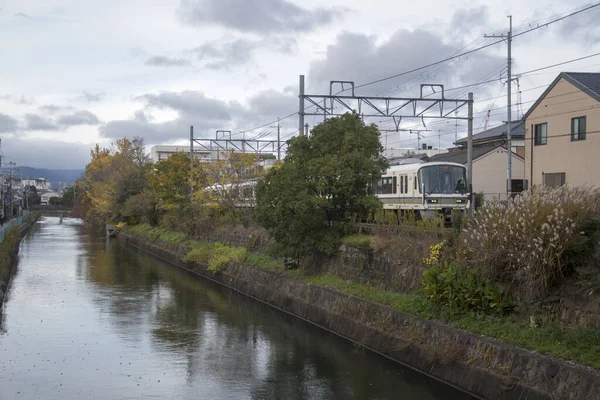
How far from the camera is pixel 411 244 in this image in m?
16.8

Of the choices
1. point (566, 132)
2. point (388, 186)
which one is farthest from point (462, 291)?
point (566, 132)

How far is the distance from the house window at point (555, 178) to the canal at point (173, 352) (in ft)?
52.2

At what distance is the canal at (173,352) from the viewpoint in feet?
42.5

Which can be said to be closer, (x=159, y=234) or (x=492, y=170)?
(x=492, y=170)

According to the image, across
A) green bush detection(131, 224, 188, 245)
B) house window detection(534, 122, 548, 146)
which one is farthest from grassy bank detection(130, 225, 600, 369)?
green bush detection(131, 224, 188, 245)

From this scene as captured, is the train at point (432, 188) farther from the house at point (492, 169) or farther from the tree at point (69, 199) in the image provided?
the tree at point (69, 199)

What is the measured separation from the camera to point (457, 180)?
25422mm

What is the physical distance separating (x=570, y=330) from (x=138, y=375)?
29.2 feet

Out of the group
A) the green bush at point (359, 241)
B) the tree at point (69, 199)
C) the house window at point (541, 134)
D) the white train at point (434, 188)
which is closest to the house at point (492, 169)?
the house window at point (541, 134)

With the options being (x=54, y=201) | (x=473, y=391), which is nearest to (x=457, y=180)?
(x=473, y=391)

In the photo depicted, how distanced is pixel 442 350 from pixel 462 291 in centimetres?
134

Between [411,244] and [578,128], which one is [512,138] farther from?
[411,244]

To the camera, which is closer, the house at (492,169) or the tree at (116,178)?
the house at (492,169)

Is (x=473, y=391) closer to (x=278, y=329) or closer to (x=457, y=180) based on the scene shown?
(x=278, y=329)
